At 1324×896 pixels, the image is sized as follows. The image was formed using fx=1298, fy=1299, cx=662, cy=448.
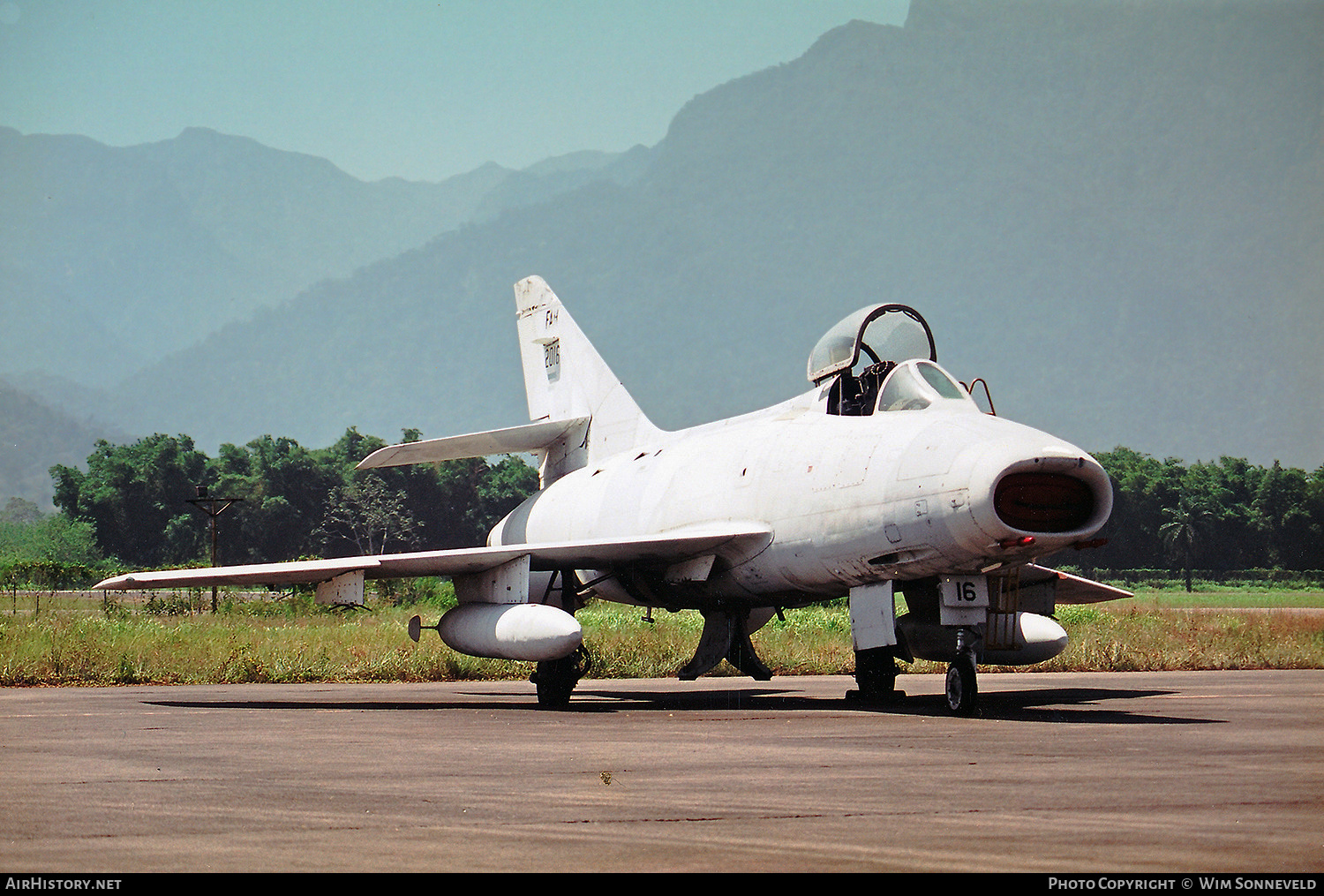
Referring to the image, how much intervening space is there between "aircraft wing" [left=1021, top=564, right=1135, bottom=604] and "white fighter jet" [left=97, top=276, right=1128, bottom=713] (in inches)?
1.3

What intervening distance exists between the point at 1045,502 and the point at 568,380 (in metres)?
10.0

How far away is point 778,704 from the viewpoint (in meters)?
14.4

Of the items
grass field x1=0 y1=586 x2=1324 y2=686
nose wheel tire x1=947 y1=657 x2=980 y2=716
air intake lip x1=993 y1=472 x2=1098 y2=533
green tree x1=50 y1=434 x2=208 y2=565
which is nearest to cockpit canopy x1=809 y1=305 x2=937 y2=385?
air intake lip x1=993 y1=472 x2=1098 y2=533

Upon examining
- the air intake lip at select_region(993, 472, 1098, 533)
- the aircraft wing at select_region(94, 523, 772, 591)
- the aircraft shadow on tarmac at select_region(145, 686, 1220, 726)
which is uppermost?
the air intake lip at select_region(993, 472, 1098, 533)

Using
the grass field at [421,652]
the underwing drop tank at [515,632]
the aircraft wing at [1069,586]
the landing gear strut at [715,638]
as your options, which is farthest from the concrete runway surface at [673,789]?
the grass field at [421,652]

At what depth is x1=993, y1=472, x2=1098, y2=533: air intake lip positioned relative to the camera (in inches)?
433

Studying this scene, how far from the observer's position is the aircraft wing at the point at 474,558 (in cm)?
1415

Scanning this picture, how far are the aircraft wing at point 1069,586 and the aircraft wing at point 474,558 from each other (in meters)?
3.62

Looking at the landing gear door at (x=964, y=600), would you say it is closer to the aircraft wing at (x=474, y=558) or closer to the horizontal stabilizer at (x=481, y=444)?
the aircraft wing at (x=474, y=558)

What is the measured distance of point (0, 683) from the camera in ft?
58.2

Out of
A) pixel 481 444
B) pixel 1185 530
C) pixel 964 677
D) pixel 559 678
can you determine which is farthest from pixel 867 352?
pixel 1185 530

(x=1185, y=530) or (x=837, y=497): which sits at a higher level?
(x=837, y=497)

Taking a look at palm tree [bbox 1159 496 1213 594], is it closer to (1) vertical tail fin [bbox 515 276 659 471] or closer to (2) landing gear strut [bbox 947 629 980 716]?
(1) vertical tail fin [bbox 515 276 659 471]

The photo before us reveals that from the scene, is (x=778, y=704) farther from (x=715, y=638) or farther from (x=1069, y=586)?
(x=1069, y=586)
